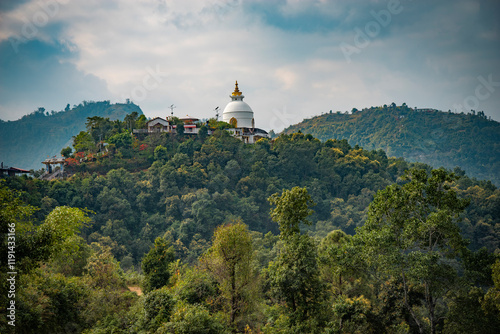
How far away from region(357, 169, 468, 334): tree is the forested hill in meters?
85.9

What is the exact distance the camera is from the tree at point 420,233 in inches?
408

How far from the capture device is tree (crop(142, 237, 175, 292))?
1609 cm

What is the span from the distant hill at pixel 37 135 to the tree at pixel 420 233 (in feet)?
310

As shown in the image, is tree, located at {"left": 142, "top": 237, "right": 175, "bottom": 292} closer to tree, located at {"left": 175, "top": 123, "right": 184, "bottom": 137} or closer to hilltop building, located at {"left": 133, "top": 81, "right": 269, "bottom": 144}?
tree, located at {"left": 175, "top": 123, "right": 184, "bottom": 137}

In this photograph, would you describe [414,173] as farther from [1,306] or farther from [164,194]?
[164,194]

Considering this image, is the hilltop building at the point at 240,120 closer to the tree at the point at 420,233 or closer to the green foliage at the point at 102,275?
the green foliage at the point at 102,275

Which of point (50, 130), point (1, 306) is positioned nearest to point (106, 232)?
point (1, 306)

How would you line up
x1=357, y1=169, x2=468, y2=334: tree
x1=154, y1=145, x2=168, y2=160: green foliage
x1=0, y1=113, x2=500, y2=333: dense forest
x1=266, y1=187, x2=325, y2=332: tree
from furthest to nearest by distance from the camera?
x1=154, y1=145, x2=168, y2=160: green foliage < x1=266, y1=187, x2=325, y2=332: tree < x1=357, y1=169, x2=468, y2=334: tree < x1=0, y1=113, x2=500, y2=333: dense forest

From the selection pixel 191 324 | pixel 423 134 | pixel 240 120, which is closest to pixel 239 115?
pixel 240 120

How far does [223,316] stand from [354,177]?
3877 centimetres

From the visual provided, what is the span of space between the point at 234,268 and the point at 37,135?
10975 cm

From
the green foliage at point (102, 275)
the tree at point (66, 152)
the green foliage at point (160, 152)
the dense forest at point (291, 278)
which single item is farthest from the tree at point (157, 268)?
the tree at point (66, 152)

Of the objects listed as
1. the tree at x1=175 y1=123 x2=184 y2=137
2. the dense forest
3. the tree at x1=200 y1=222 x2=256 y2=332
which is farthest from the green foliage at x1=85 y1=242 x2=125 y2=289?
the tree at x1=175 y1=123 x2=184 y2=137

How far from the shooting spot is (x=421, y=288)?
1203 centimetres
